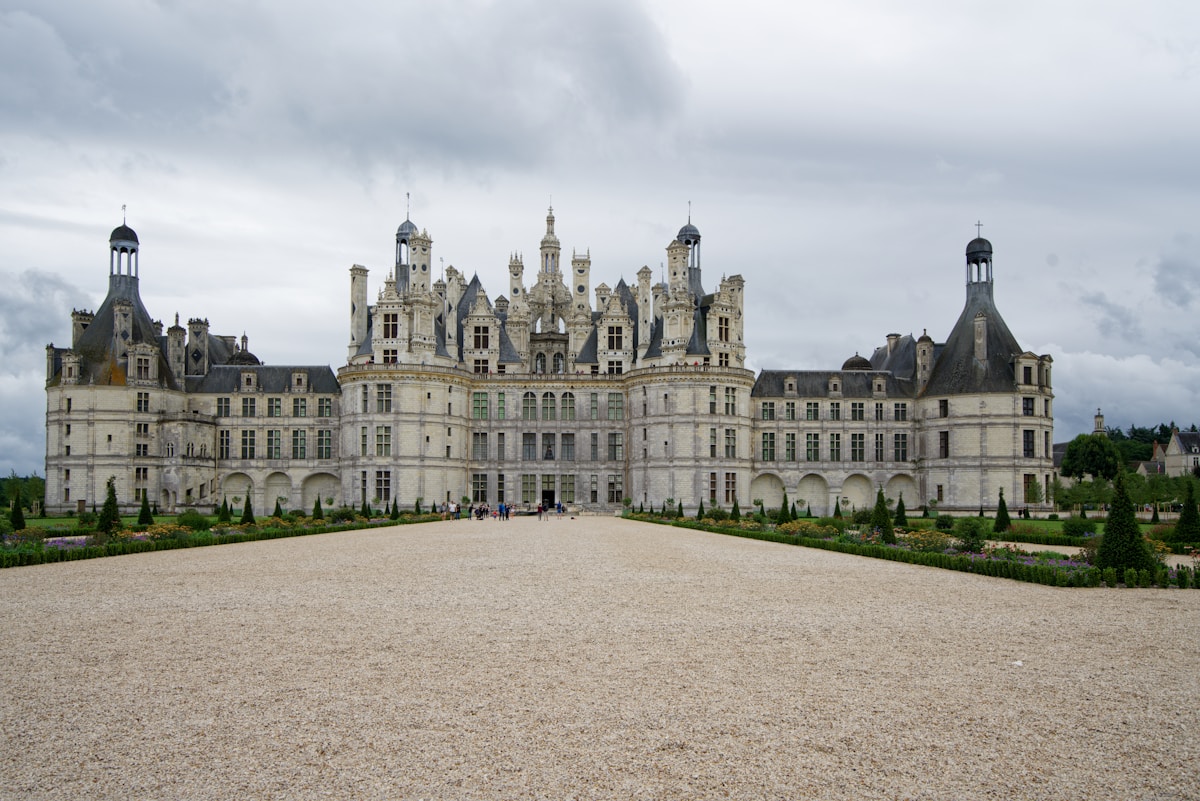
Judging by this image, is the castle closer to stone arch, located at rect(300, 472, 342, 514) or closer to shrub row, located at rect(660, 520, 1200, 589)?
stone arch, located at rect(300, 472, 342, 514)

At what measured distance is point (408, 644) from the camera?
47.1 feet

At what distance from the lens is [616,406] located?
221 ft

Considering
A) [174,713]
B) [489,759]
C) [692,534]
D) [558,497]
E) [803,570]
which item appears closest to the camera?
[489,759]

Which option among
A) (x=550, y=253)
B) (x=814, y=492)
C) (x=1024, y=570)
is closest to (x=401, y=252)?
(x=550, y=253)

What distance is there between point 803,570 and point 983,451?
136ft

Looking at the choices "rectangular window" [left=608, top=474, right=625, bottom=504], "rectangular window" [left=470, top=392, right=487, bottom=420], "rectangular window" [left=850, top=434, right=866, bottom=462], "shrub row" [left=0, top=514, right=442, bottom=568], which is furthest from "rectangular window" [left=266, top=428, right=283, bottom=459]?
"rectangular window" [left=850, top=434, right=866, bottom=462]

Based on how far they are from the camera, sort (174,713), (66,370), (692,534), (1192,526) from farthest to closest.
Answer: (66,370) → (692,534) → (1192,526) → (174,713)

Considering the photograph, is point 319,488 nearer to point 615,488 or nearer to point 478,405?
point 478,405

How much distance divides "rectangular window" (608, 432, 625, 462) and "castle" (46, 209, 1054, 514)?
10 centimetres

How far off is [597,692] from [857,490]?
58152 mm

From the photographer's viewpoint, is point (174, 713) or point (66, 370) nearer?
point (174, 713)

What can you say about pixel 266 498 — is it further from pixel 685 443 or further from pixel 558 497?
pixel 685 443

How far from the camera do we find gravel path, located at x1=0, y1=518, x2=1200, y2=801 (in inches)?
349

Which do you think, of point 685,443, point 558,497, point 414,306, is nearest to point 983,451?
point 685,443
